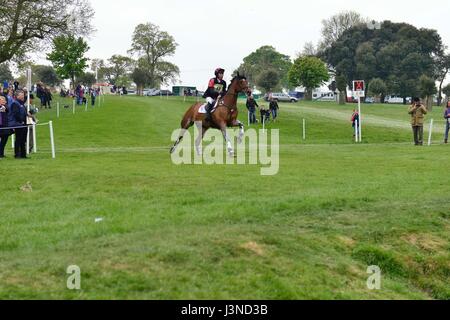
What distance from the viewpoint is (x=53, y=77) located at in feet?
368

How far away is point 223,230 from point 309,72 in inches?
3460

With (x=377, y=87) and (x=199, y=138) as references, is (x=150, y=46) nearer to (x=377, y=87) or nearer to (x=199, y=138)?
(x=377, y=87)

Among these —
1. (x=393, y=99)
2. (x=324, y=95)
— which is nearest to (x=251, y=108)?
(x=393, y=99)

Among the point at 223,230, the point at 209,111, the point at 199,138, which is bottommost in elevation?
the point at 223,230

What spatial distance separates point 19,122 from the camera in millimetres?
21859

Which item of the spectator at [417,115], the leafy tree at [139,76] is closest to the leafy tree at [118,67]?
the leafy tree at [139,76]

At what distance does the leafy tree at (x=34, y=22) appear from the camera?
4653 cm

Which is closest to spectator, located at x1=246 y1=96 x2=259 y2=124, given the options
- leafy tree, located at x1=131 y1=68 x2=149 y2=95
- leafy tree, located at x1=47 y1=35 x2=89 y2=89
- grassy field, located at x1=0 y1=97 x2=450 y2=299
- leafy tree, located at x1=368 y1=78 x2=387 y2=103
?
grassy field, located at x1=0 y1=97 x2=450 y2=299

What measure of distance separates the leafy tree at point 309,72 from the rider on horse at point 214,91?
75.1m

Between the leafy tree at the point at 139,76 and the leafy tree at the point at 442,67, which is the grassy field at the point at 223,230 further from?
the leafy tree at the point at 442,67

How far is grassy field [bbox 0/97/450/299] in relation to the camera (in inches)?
307
